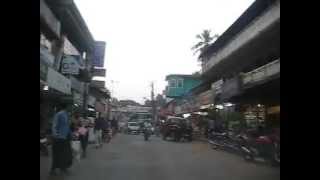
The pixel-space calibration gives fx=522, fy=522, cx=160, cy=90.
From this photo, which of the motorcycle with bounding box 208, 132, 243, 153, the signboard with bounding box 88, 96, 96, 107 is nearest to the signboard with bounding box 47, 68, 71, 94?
the signboard with bounding box 88, 96, 96, 107

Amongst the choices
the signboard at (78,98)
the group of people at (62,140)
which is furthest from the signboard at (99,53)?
the group of people at (62,140)

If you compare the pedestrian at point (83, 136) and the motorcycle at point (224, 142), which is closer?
the pedestrian at point (83, 136)

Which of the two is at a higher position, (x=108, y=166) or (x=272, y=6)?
(x=272, y=6)

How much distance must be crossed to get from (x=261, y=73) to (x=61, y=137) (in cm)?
670

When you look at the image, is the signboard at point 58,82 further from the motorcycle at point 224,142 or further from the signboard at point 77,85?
the motorcycle at point 224,142

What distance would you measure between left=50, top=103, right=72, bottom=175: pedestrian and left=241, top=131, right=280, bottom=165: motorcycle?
126 inches

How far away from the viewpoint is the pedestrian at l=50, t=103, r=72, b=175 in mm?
7320

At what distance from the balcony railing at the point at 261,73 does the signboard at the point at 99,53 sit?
4.95m

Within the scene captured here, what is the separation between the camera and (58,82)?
27.1 feet

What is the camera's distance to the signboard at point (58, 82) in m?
7.77
